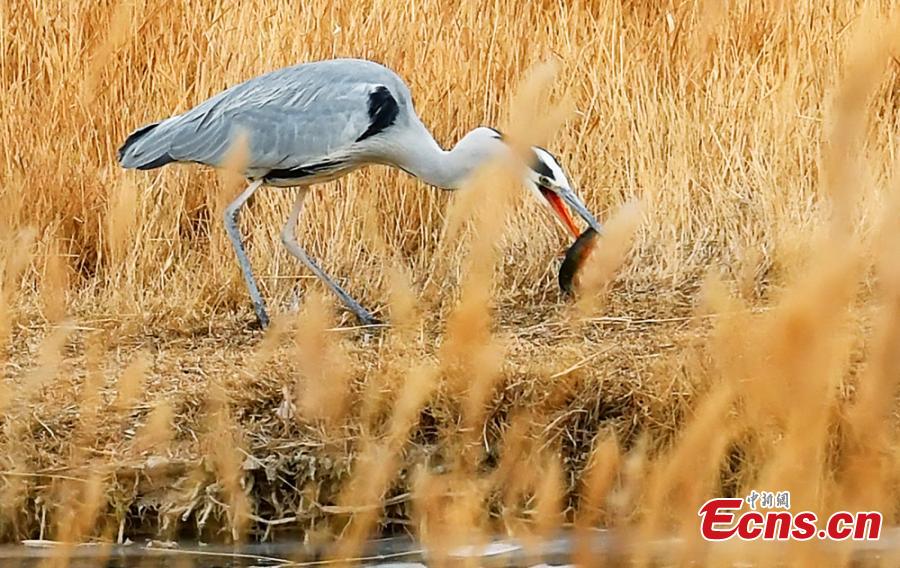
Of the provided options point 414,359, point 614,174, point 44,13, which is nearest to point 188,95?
point 44,13

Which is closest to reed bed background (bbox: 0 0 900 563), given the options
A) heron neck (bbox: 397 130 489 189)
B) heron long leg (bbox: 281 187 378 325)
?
heron long leg (bbox: 281 187 378 325)

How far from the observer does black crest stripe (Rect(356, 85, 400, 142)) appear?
15.8 ft

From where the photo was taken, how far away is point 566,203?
4605mm

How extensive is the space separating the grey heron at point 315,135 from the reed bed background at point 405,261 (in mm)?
220

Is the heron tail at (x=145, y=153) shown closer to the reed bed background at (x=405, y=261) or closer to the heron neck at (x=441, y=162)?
the reed bed background at (x=405, y=261)

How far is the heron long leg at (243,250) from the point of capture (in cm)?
498

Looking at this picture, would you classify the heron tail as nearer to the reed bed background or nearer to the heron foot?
the reed bed background

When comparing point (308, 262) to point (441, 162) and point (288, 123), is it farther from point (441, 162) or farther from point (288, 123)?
point (441, 162)

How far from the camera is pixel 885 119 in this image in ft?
18.4

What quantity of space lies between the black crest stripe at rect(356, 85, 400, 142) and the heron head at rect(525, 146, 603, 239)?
0.57 m

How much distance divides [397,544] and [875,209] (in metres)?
2.23

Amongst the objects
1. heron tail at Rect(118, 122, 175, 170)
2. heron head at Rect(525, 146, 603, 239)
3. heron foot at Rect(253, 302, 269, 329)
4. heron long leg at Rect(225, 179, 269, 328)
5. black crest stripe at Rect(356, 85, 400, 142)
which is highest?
black crest stripe at Rect(356, 85, 400, 142)

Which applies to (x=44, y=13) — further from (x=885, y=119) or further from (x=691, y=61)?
(x=885, y=119)

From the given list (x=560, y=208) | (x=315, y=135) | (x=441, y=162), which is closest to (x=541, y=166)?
(x=560, y=208)
